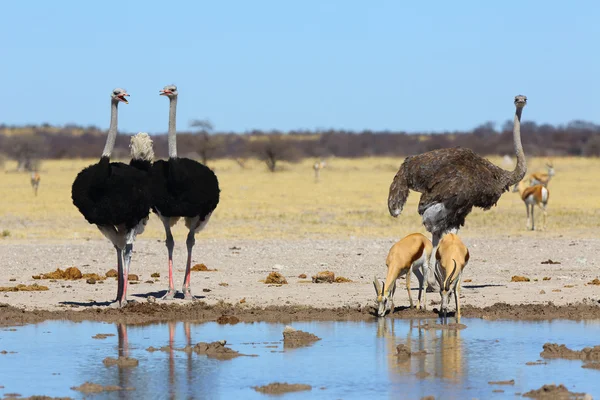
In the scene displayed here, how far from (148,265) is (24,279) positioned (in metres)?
2.39

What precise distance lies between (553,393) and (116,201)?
5757mm

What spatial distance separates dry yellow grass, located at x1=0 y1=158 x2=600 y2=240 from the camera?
77.8 feet

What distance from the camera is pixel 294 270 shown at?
16672 mm

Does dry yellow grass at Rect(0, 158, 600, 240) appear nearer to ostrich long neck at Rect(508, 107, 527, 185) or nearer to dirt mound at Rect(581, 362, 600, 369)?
ostrich long neck at Rect(508, 107, 527, 185)

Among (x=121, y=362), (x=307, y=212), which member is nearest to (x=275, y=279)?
(x=121, y=362)

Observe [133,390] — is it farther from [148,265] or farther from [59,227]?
[59,227]

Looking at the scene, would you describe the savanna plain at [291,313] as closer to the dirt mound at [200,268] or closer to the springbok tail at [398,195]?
the dirt mound at [200,268]

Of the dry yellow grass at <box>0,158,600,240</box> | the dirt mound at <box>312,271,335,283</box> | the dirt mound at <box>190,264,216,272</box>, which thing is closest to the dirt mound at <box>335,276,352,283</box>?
the dirt mound at <box>312,271,335,283</box>

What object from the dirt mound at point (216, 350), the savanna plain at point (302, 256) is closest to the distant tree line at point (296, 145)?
the savanna plain at point (302, 256)

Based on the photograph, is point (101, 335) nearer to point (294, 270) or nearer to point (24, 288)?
point (24, 288)

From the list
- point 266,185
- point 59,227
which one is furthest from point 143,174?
point 266,185

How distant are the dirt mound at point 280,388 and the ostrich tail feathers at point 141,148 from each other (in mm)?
5361

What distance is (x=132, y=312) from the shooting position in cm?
1218

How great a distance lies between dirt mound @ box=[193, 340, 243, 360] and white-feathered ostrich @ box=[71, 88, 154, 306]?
8.82 ft
